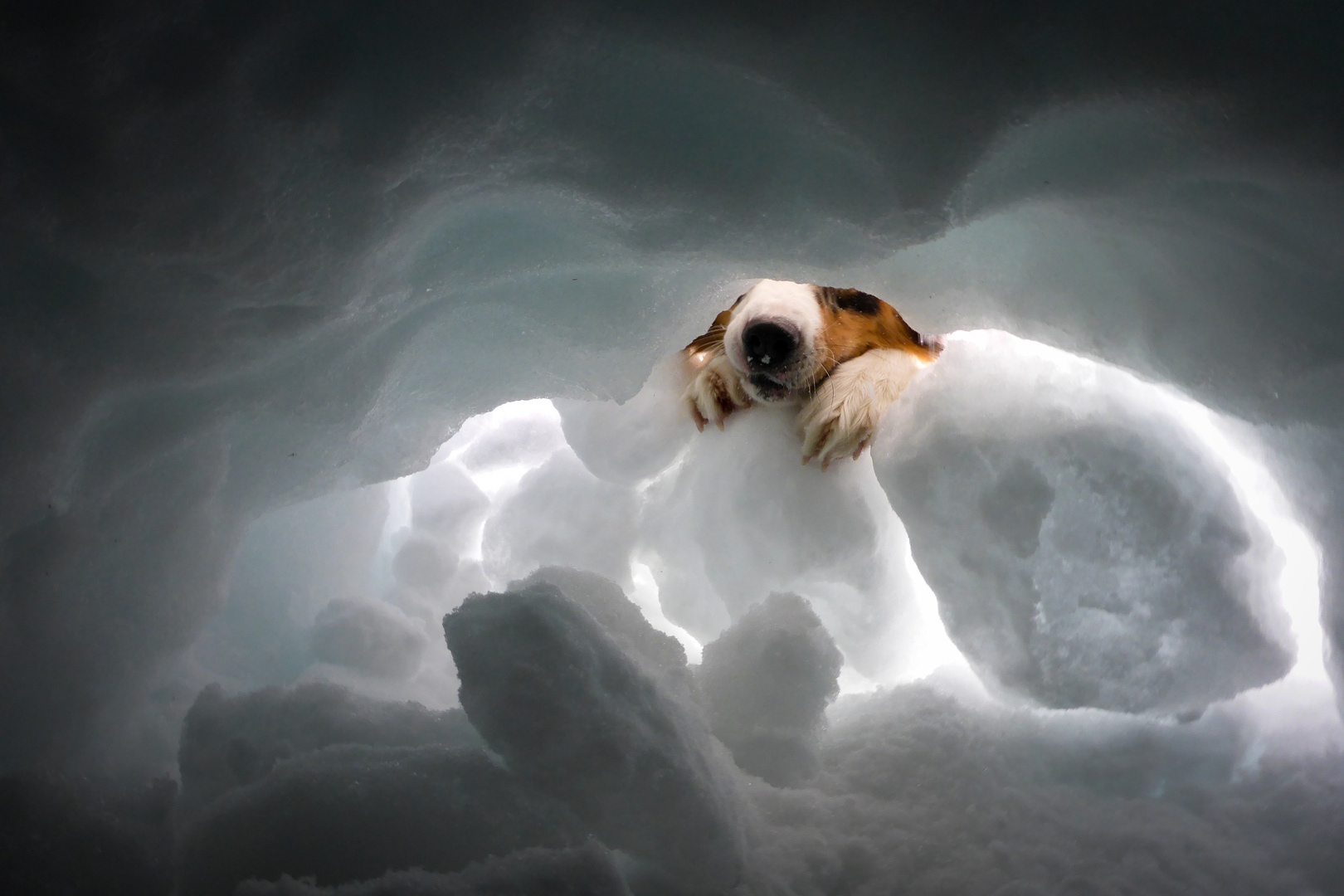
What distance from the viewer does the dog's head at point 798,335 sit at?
236 cm

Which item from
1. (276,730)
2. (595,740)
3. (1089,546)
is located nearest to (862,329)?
(1089,546)

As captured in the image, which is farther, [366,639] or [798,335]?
[798,335]

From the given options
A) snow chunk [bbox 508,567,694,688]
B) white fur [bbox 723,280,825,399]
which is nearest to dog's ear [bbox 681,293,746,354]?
white fur [bbox 723,280,825,399]

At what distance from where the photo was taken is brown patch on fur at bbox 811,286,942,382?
101 inches

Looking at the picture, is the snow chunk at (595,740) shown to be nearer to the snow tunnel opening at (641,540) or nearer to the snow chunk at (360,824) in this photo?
the snow chunk at (360,824)

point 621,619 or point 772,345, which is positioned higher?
point 772,345

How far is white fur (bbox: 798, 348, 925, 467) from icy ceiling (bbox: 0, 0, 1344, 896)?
43 cm

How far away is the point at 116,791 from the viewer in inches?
40.4

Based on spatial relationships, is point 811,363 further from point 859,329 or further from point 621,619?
point 621,619

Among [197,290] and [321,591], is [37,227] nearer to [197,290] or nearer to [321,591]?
[197,290]

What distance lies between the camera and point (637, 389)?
177 cm

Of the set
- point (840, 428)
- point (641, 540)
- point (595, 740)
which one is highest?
point (840, 428)

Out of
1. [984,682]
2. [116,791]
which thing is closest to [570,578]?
[116,791]

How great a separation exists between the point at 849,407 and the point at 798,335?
0.30 meters
